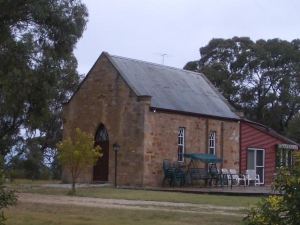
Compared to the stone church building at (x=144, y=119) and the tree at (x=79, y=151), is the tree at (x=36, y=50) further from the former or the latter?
→ the stone church building at (x=144, y=119)

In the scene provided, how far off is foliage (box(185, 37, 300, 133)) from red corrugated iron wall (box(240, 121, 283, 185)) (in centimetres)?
2019

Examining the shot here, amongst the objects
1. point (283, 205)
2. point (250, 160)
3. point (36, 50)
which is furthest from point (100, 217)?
point (250, 160)

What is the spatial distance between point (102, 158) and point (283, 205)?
2824 cm

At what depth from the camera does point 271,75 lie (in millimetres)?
63406

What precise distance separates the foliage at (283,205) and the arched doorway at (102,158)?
91.0 ft

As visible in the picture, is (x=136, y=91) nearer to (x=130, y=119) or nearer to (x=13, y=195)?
(x=130, y=119)

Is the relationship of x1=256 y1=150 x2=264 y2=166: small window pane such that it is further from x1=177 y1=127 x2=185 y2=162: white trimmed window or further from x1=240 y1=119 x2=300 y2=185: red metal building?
x1=177 y1=127 x2=185 y2=162: white trimmed window

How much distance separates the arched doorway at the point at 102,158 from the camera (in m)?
35.6

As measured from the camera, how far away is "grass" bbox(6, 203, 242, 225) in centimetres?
1391

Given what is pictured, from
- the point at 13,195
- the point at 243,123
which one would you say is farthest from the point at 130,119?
the point at 13,195

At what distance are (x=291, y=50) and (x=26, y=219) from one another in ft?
171

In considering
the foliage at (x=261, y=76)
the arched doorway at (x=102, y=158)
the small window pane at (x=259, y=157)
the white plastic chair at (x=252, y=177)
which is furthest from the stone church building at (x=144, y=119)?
the foliage at (x=261, y=76)

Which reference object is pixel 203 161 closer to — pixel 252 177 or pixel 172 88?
pixel 172 88

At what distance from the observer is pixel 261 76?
64.0 metres
